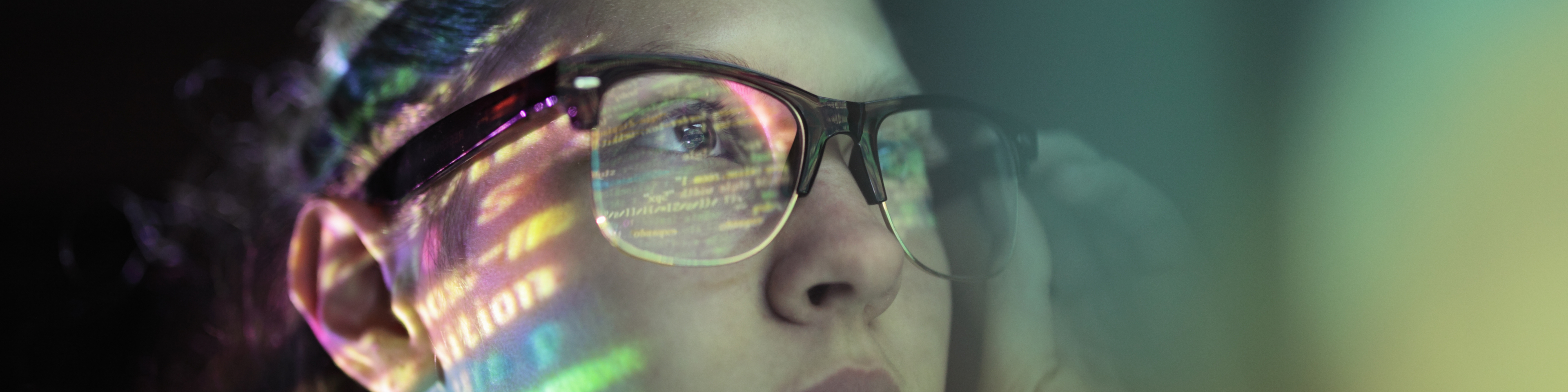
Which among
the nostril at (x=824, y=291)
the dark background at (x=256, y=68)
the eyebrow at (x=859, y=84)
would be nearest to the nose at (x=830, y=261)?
the nostril at (x=824, y=291)

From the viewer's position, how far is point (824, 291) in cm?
54

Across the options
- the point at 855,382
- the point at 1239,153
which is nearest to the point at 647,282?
the point at 855,382

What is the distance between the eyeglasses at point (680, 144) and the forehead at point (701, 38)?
36 millimetres

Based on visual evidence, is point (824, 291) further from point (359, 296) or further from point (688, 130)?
point (359, 296)

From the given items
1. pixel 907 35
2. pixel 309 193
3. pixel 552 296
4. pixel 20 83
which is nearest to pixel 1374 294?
pixel 907 35

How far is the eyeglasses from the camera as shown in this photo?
1.64 ft

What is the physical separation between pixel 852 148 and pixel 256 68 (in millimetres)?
712

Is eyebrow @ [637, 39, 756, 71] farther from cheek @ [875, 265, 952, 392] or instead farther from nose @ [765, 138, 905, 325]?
cheek @ [875, 265, 952, 392]

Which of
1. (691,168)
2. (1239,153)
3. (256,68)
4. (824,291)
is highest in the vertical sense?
(256,68)

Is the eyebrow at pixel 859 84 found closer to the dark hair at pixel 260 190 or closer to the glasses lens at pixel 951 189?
the glasses lens at pixel 951 189

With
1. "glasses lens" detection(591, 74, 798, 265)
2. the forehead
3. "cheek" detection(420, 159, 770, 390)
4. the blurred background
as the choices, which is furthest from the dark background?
"cheek" detection(420, 159, 770, 390)

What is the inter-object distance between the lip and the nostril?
57mm

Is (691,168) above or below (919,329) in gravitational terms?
above

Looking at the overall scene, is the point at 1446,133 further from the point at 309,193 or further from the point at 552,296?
the point at 309,193
